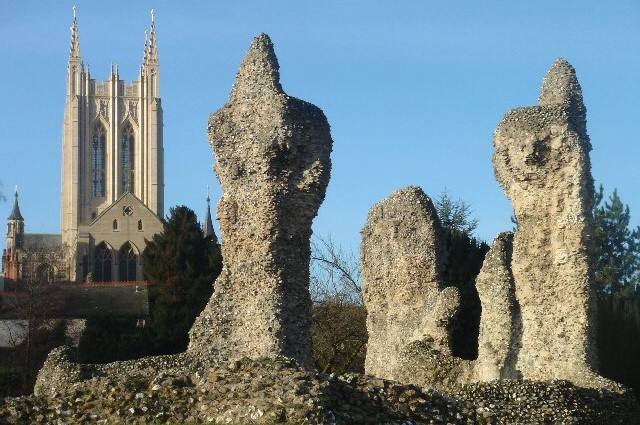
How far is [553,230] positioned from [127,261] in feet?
291

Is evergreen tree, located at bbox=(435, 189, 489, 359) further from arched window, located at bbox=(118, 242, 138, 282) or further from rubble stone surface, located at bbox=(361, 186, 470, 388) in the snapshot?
arched window, located at bbox=(118, 242, 138, 282)

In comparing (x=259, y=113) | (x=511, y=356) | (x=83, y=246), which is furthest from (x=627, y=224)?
(x=83, y=246)

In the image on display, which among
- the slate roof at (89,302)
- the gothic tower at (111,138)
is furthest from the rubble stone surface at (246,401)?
the gothic tower at (111,138)

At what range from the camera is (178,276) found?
1981 inches

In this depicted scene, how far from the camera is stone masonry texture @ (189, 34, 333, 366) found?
1722cm

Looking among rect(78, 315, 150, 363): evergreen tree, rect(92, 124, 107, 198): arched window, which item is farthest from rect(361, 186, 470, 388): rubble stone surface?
rect(92, 124, 107, 198): arched window

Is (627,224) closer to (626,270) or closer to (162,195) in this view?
(626,270)

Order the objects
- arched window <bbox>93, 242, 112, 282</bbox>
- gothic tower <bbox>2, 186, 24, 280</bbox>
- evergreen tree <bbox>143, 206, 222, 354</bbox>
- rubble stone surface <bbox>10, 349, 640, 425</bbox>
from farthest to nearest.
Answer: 1. gothic tower <bbox>2, 186, 24, 280</bbox>
2. arched window <bbox>93, 242, 112, 282</bbox>
3. evergreen tree <bbox>143, 206, 222, 354</bbox>
4. rubble stone surface <bbox>10, 349, 640, 425</bbox>

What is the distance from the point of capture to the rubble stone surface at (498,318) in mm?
19609

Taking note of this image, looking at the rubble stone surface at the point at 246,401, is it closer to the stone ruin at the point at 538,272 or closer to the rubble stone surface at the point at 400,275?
the stone ruin at the point at 538,272

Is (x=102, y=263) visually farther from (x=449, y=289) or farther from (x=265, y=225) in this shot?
(x=265, y=225)

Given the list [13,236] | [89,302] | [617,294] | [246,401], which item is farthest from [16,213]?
[246,401]

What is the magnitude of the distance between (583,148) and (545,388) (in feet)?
15.7

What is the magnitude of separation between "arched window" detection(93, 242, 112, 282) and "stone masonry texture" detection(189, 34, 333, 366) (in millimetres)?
87349
